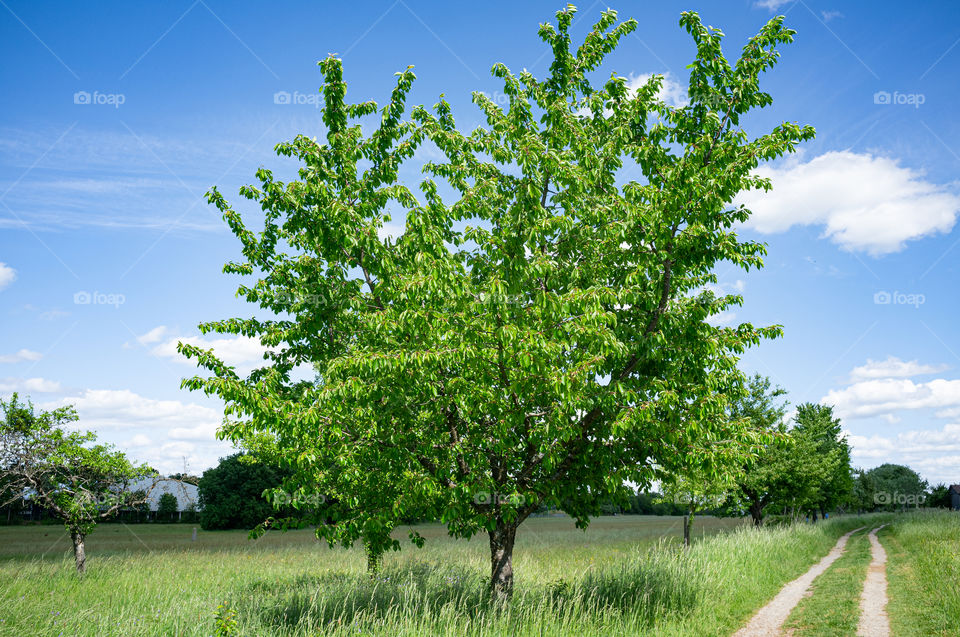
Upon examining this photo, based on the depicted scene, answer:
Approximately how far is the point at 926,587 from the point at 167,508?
261ft

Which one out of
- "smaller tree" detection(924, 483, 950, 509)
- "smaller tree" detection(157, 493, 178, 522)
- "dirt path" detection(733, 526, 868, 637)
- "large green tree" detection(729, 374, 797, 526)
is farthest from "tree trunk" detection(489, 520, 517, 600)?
"smaller tree" detection(924, 483, 950, 509)

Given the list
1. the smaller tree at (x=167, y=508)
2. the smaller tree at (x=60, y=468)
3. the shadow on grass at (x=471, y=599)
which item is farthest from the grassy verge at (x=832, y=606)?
the smaller tree at (x=167, y=508)

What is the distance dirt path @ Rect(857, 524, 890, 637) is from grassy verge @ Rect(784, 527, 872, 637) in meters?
0.13

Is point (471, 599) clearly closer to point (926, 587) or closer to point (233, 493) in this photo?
point (926, 587)

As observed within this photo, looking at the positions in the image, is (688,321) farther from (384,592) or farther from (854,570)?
(854,570)

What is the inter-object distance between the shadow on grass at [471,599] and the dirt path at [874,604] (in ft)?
10.1

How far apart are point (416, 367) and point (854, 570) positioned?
18711mm

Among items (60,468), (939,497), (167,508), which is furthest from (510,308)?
(939,497)

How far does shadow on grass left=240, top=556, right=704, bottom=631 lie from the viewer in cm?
995

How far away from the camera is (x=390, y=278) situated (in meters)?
9.52

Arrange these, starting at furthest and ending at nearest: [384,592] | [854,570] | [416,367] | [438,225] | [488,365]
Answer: [854,570]
[384,592]
[438,225]
[488,365]
[416,367]

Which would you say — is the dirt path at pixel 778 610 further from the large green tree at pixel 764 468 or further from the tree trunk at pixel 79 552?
the tree trunk at pixel 79 552

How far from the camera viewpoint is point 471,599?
1141 cm

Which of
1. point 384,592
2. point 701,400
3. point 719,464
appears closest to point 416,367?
point 701,400
